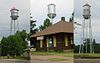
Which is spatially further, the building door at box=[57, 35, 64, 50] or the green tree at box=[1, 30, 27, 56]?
the green tree at box=[1, 30, 27, 56]

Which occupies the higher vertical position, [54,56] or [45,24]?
[45,24]

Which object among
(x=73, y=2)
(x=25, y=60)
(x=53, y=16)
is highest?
(x=73, y=2)

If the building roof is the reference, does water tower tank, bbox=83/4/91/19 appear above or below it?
above

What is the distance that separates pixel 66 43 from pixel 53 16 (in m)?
0.44

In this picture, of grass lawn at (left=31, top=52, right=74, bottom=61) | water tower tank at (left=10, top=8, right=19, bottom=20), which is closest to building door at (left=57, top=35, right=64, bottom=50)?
grass lawn at (left=31, top=52, right=74, bottom=61)

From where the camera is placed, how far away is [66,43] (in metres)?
Result: 3.66

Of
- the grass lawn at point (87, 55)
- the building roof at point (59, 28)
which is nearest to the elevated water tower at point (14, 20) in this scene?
the building roof at point (59, 28)

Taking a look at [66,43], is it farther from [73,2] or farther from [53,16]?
[73,2]

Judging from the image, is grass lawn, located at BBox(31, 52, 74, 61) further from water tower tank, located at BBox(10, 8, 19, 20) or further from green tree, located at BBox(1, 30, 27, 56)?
water tower tank, located at BBox(10, 8, 19, 20)

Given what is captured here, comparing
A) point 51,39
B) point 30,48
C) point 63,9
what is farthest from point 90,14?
point 30,48

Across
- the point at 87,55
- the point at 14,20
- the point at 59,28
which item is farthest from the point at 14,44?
the point at 87,55

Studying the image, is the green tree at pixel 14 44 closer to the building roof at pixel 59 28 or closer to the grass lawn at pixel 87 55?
the building roof at pixel 59 28

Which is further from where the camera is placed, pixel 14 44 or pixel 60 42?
pixel 14 44

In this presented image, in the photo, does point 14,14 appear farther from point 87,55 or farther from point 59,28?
point 87,55
